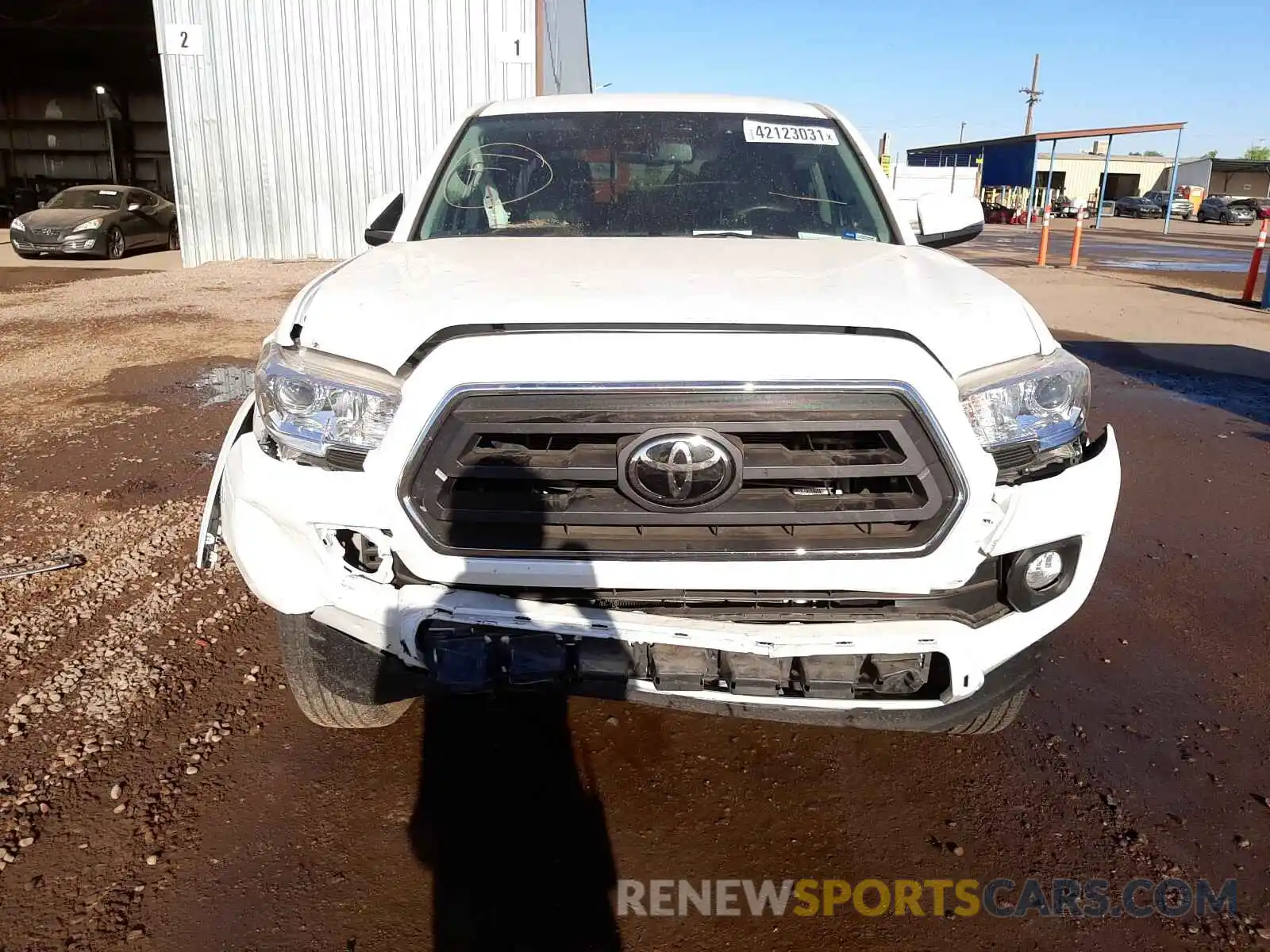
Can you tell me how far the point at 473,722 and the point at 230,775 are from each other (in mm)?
697

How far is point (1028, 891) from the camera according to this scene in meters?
2.28

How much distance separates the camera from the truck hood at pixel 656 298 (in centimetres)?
209

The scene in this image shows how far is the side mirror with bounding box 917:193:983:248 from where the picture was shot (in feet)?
11.6

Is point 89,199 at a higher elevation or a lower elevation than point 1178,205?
higher

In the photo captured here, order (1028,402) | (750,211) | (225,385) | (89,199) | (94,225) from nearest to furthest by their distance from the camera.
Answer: (1028,402)
(750,211)
(225,385)
(94,225)
(89,199)

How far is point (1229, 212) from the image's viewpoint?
4534 cm

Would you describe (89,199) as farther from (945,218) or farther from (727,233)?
(945,218)

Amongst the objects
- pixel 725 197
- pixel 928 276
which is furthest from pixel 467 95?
pixel 928 276

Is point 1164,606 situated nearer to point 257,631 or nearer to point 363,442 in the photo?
point 363,442

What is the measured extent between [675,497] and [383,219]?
2242mm

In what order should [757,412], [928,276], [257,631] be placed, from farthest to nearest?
[257,631]
[928,276]
[757,412]

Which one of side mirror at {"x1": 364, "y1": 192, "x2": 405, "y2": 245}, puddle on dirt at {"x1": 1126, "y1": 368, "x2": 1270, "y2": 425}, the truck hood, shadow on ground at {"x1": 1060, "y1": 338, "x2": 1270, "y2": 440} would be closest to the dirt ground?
the truck hood

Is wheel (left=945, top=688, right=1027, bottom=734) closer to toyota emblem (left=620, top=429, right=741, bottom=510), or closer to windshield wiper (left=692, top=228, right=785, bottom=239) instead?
toyota emblem (left=620, top=429, right=741, bottom=510)

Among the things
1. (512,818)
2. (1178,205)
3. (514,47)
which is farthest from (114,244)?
(1178,205)
